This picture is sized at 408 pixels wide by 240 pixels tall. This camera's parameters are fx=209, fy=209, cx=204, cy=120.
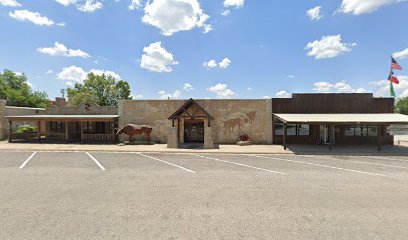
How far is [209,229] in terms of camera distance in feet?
16.2

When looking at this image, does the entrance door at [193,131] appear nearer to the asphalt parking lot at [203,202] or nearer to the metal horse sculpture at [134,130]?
the metal horse sculpture at [134,130]

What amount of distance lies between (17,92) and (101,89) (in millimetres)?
15242

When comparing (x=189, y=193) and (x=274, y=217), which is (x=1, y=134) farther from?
(x=274, y=217)

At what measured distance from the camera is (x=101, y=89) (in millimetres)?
49938

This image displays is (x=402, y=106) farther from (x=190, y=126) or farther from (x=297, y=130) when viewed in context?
(x=190, y=126)

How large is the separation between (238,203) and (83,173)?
765cm

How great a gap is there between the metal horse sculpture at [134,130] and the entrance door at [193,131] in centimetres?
385

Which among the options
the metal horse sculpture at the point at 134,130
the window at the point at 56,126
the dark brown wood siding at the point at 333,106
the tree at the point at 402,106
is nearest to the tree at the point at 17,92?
the window at the point at 56,126

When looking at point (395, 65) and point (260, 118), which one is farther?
point (260, 118)

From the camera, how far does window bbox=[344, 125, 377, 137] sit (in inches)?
805

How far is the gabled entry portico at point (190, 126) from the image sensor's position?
18562mm

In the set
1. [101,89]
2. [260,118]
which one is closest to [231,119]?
[260,118]

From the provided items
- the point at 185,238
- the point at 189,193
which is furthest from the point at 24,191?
the point at 185,238

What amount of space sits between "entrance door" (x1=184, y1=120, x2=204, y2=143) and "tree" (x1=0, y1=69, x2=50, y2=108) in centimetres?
3705
